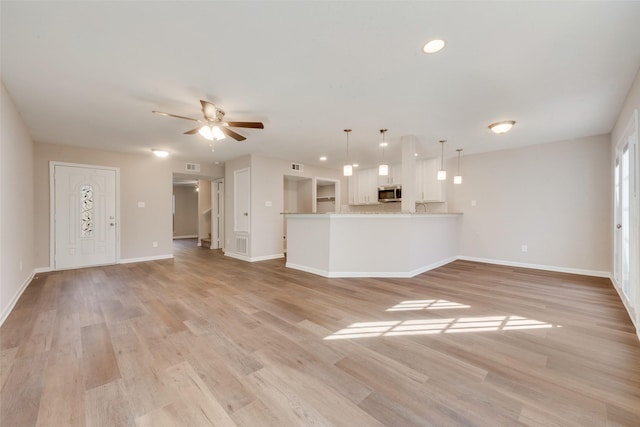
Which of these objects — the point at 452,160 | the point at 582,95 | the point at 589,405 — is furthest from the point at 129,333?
the point at 452,160

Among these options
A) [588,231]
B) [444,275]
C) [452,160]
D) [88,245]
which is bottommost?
[444,275]

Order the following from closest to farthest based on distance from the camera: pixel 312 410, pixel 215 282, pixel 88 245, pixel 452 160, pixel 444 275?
pixel 312 410
pixel 215 282
pixel 444 275
pixel 88 245
pixel 452 160

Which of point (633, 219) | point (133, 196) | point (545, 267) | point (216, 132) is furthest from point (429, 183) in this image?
point (133, 196)

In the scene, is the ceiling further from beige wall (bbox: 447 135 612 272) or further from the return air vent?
the return air vent

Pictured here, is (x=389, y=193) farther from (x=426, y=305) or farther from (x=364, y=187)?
(x=426, y=305)

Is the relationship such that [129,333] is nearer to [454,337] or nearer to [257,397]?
[257,397]

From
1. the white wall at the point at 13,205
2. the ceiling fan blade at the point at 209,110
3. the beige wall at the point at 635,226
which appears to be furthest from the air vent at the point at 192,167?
the beige wall at the point at 635,226

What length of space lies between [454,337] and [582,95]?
3211mm

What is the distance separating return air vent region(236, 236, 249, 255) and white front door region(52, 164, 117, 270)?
8.42 feet

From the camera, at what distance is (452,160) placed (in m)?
6.25

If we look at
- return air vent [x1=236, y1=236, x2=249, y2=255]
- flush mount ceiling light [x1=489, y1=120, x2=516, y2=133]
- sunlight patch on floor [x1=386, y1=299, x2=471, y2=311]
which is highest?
flush mount ceiling light [x1=489, y1=120, x2=516, y2=133]

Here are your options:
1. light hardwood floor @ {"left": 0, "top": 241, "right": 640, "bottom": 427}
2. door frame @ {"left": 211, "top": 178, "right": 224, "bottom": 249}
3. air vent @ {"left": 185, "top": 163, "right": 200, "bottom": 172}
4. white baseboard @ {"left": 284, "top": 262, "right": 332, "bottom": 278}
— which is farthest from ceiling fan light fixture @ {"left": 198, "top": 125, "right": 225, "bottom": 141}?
door frame @ {"left": 211, "top": 178, "right": 224, "bottom": 249}

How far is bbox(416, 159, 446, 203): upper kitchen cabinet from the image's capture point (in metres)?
6.20

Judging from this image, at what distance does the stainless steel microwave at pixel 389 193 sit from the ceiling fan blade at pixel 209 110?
494 cm
